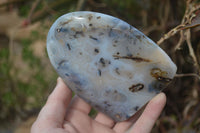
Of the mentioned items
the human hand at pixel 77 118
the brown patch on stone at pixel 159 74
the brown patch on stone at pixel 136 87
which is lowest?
the human hand at pixel 77 118

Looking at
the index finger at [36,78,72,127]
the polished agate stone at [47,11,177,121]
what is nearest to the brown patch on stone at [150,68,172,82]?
the polished agate stone at [47,11,177,121]

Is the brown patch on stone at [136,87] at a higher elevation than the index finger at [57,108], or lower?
higher

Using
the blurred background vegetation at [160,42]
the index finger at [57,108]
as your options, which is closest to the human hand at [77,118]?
the index finger at [57,108]

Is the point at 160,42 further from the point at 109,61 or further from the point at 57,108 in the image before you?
the point at 57,108

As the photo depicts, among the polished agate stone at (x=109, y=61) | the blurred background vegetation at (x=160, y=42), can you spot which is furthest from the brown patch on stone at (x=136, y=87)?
the blurred background vegetation at (x=160, y=42)

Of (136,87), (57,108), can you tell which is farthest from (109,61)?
(57,108)

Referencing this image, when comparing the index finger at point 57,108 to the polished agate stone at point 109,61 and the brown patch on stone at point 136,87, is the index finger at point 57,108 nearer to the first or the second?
the polished agate stone at point 109,61
